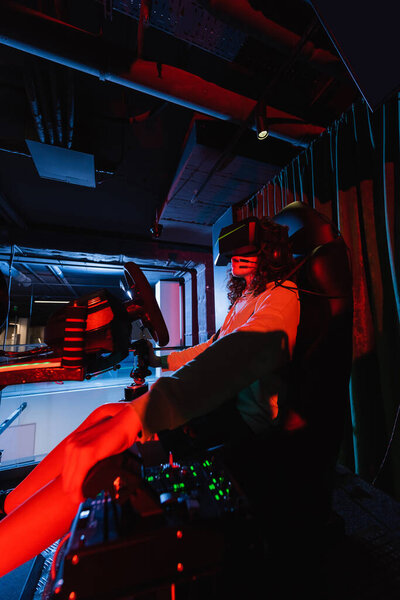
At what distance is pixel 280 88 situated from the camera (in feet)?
7.28

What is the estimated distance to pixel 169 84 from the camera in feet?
5.89

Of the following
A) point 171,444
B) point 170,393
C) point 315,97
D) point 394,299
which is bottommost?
point 171,444

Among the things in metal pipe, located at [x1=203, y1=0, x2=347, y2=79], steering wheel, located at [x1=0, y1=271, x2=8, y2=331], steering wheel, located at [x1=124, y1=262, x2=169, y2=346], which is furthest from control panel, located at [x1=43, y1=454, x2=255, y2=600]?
metal pipe, located at [x1=203, y1=0, x2=347, y2=79]

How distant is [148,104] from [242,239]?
2.48 meters

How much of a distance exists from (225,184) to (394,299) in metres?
2.38

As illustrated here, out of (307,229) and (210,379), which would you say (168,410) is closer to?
(210,379)

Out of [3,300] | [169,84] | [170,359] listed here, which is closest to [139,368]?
[170,359]

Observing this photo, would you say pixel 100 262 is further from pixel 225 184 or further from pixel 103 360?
pixel 103 360

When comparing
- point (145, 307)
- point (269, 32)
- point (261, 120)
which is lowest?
point (145, 307)

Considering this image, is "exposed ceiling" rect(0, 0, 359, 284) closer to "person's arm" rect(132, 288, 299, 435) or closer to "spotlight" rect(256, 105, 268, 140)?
"spotlight" rect(256, 105, 268, 140)

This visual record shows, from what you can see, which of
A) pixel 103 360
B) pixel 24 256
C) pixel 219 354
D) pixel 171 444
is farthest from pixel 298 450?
pixel 24 256

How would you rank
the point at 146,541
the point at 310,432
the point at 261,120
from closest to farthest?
the point at 146,541 < the point at 310,432 < the point at 261,120

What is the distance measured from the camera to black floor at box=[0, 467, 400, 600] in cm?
66

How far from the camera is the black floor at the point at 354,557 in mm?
659
